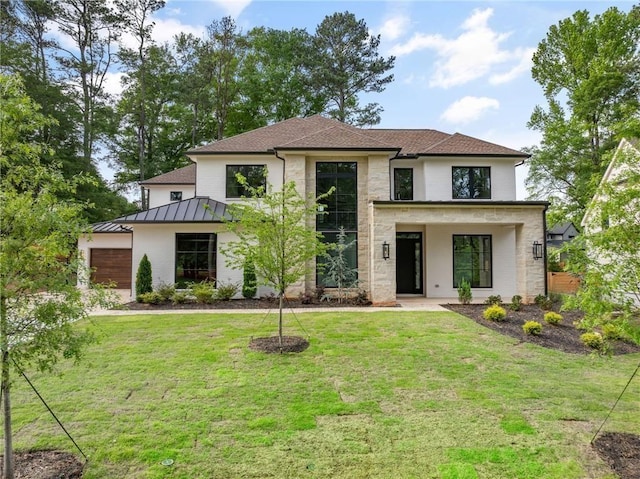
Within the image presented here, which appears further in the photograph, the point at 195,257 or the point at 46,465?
the point at 195,257

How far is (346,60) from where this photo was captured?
27875 mm

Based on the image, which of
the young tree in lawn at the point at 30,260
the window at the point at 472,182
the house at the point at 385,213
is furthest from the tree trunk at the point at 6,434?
the window at the point at 472,182

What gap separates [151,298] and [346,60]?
78.0ft

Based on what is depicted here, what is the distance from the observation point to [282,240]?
7.31m

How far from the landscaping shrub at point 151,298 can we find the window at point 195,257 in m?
1.27

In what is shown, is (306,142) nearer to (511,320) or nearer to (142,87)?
(511,320)

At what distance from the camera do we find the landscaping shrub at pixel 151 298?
12508 millimetres

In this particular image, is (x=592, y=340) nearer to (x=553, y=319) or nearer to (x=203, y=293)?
(x=553, y=319)

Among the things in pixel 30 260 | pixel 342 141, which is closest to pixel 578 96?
pixel 342 141

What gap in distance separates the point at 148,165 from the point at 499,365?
94.3 ft

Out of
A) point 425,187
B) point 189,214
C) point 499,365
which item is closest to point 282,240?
point 499,365

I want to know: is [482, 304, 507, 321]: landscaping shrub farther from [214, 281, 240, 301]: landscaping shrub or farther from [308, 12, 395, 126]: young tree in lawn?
[308, 12, 395, 126]: young tree in lawn

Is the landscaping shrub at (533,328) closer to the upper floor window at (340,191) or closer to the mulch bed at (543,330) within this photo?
the mulch bed at (543,330)

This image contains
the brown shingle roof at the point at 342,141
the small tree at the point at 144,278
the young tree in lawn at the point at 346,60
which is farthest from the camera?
the young tree in lawn at the point at 346,60
